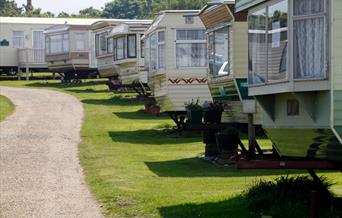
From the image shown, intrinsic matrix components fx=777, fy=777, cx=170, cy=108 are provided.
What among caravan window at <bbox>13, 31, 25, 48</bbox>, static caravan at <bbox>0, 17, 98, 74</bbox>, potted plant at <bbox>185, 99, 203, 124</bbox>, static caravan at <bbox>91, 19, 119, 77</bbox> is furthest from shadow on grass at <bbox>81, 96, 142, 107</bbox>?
caravan window at <bbox>13, 31, 25, 48</bbox>

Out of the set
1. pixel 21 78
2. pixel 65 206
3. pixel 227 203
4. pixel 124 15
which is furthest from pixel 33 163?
pixel 124 15

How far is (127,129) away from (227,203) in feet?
44.5

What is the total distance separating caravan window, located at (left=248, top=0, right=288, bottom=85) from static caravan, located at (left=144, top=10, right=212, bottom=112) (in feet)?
33.8

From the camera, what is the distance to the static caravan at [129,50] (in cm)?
3306

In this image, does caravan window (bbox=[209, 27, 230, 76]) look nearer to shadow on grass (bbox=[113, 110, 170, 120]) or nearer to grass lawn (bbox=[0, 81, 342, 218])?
grass lawn (bbox=[0, 81, 342, 218])

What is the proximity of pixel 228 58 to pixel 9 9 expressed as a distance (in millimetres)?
78151

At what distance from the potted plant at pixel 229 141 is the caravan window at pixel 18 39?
3412 cm

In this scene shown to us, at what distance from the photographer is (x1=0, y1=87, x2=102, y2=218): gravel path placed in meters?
12.3

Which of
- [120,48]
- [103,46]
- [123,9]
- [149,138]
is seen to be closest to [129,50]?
[120,48]

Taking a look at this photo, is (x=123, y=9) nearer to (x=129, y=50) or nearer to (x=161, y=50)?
(x=129, y=50)

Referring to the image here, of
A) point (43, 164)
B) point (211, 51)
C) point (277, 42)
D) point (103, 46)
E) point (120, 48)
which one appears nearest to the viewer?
point (277, 42)

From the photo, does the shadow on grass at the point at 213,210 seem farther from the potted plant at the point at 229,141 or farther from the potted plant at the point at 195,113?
the potted plant at the point at 195,113

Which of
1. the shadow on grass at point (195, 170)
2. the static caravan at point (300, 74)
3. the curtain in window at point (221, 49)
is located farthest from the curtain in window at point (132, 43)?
the static caravan at point (300, 74)

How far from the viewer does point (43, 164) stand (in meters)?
17.5
